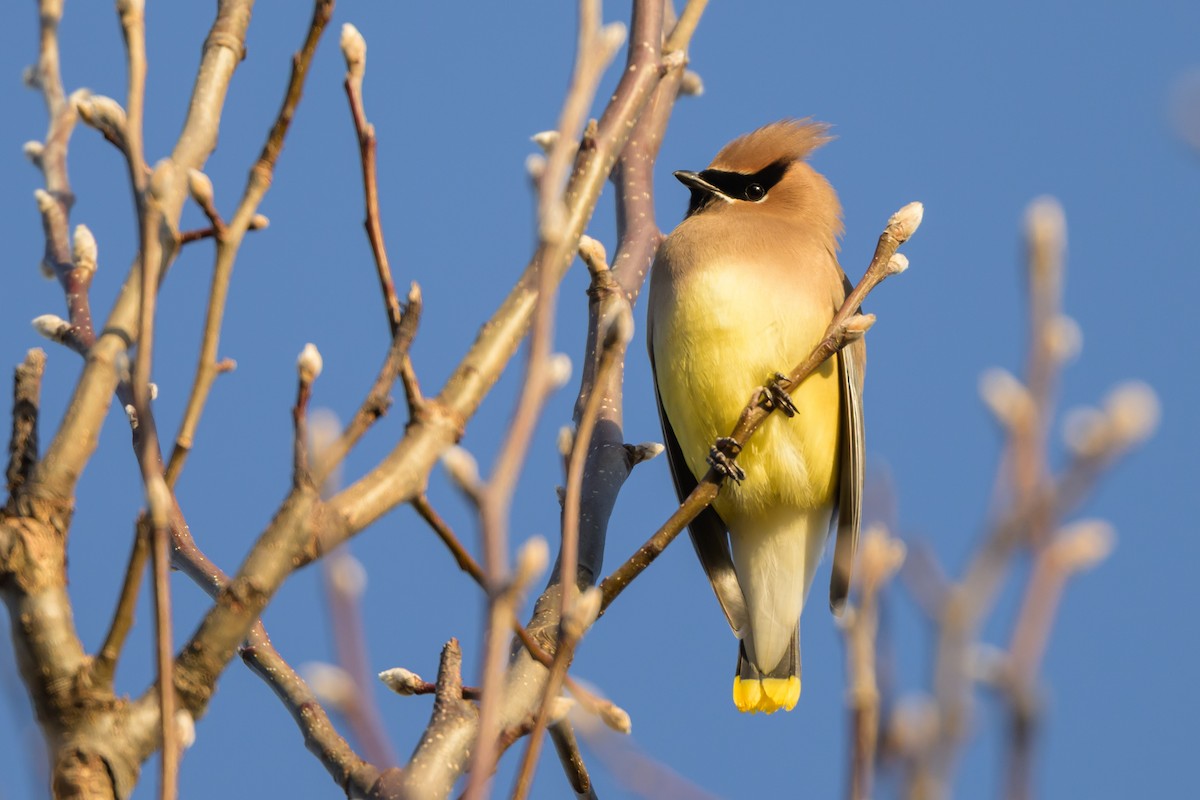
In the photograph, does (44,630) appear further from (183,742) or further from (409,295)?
(409,295)

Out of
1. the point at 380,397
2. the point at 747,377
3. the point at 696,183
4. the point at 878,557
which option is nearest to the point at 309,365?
the point at 380,397

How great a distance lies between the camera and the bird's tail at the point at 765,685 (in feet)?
15.5

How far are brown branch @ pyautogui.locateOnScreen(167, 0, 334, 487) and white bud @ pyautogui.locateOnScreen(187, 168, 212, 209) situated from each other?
93 mm

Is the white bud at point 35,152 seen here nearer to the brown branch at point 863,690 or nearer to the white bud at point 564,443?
the white bud at point 564,443

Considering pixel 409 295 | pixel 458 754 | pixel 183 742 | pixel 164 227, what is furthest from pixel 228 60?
pixel 458 754

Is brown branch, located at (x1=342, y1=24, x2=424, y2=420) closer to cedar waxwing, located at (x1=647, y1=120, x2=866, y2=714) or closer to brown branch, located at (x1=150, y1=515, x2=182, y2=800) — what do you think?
brown branch, located at (x1=150, y1=515, x2=182, y2=800)

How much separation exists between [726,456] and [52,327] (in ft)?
5.50

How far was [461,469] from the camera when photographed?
1379 millimetres

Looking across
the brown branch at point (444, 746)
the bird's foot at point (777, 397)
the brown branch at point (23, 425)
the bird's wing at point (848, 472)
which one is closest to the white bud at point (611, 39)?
the brown branch at point (23, 425)

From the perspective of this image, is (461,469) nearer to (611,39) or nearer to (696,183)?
(611,39)

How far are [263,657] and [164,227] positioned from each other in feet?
4.80

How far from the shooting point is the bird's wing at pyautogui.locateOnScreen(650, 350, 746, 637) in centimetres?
488

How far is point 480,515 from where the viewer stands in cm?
126

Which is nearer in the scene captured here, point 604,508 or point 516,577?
point 516,577
